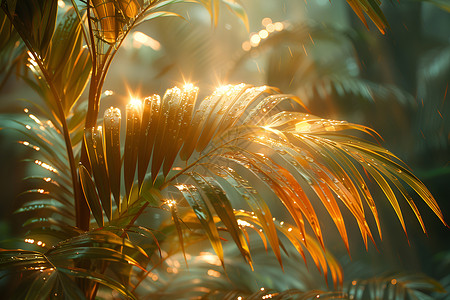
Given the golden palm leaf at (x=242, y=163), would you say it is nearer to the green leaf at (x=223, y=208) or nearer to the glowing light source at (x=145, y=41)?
the green leaf at (x=223, y=208)

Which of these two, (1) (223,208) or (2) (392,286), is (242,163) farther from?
(2) (392,286)

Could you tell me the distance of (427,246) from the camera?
108 inches

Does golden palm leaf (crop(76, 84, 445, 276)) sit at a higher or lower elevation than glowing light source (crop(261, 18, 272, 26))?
lower

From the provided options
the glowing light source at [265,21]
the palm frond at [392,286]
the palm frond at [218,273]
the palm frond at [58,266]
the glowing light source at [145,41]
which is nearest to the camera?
the palm frond at [58,266]

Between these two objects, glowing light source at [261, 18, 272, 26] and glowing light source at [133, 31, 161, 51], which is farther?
glowing light source at [261, 18, 272, 26]

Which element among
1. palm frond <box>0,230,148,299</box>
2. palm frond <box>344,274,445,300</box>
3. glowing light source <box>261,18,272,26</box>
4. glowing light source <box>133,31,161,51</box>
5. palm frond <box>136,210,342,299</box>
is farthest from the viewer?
glowing light source <box>261,18,272,26</box>

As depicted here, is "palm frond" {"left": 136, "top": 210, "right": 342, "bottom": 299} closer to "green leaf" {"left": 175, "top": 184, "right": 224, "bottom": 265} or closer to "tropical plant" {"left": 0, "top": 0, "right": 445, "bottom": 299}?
"tropical plant" {"left": 0, "top": 0, "right": 445, "bottom": 299}

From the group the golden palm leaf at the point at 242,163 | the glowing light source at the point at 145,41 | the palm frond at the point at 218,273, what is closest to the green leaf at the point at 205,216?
the golden palm leaf at the point at 242,163

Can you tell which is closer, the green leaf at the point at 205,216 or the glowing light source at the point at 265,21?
the green leaf at the point at 205,216

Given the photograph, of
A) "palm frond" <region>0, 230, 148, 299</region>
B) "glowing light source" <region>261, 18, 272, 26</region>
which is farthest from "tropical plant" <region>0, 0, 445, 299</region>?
"glowing light source" <region>261, 18, 272, 26</region>

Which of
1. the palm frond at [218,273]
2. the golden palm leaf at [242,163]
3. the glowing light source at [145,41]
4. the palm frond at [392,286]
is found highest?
the glowing light source at [145,41]

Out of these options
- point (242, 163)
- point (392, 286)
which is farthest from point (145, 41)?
point (242, 163)

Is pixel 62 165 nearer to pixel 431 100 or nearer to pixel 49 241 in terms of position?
pixel 49 241

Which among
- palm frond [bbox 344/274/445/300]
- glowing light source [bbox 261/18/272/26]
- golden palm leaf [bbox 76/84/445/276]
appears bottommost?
palm frond [bbox 344/274/445/300]
